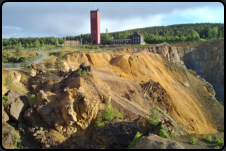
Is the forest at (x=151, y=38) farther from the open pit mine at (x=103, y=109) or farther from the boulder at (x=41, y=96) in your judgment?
the boulder at (x=41, y=96)

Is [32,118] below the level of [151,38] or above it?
below

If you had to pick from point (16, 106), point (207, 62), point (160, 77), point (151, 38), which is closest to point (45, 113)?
point (16, 106)

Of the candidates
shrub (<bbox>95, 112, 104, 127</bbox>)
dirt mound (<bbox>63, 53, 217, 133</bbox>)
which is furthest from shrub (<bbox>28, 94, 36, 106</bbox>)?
dirt mound (<bbox>63, 53, 217, 133</bbox>)

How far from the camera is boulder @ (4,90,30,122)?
1123 centimetres

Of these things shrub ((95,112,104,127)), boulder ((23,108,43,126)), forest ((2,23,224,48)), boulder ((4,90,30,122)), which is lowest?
shrub ((95,112,104,127))

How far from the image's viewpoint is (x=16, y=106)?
11.5m

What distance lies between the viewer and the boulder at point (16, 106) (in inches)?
442

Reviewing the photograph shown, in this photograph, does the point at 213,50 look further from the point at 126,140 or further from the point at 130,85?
the point at 126,140

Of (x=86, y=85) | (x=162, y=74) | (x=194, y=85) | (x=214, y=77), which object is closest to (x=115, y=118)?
(x=86, y=85)

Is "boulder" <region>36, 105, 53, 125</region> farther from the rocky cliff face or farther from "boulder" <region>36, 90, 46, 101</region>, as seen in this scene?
the rocky cliff face

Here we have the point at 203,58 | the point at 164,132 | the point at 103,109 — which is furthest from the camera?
the point at 203,58

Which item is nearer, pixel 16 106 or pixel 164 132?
pixel 164 132

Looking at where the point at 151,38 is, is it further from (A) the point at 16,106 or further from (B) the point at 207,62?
(A) the point at 16,106

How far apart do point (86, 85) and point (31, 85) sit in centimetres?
535
